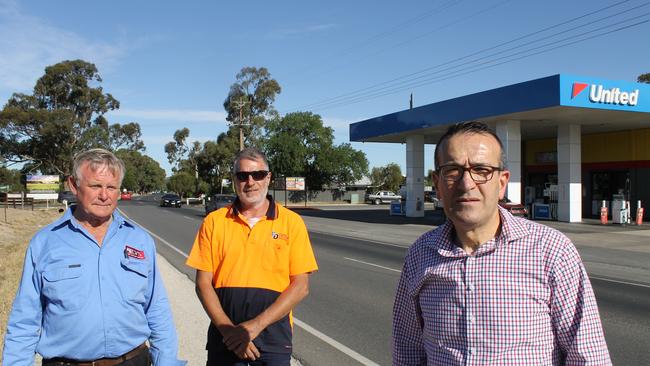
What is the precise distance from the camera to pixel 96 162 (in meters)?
2.90

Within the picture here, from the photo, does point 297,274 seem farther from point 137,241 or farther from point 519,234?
point 519,234

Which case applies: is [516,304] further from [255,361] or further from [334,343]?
[334,343]

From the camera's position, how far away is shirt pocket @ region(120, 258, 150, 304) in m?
2.80

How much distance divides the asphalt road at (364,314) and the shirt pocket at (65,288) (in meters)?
3.18

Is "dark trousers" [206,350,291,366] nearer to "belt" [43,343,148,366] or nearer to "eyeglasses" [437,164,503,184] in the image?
"belt" [43,343,148,366]

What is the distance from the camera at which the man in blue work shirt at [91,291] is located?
8.63 ft

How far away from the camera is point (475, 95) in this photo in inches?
922

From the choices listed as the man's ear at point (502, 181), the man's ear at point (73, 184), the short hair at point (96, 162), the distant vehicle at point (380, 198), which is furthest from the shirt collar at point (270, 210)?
the distant vehicle at point (380, 198)

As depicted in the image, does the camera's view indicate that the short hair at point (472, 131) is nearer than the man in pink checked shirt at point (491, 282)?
No

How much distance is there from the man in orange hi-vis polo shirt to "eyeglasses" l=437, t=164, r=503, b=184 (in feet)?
5.14

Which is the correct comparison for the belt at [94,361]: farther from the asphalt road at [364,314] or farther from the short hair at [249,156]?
the asphalt road at [364,314]

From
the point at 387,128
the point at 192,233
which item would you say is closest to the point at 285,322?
the point at 192,233

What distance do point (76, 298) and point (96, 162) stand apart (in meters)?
0.74

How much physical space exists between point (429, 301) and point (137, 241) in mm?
1729
